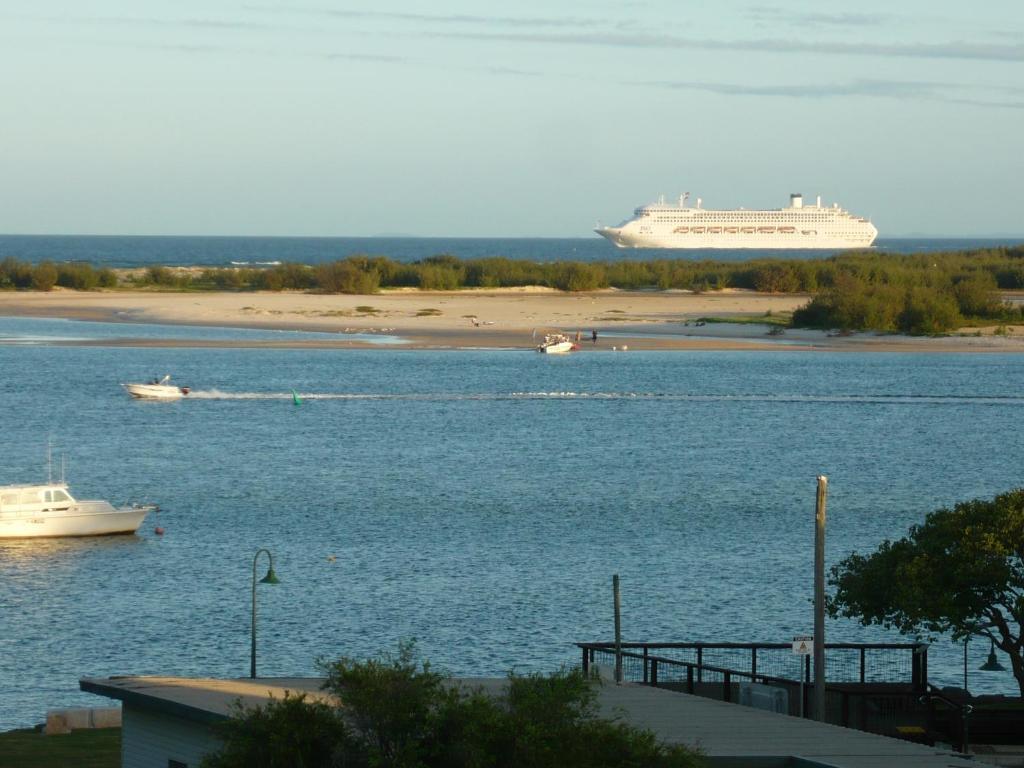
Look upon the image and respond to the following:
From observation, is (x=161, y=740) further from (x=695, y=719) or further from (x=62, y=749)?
(x=62, y=749)

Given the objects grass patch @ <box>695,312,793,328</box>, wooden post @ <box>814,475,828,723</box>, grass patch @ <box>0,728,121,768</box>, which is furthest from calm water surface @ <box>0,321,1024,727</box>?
grass patch @ <box>695,312,793,328</box>

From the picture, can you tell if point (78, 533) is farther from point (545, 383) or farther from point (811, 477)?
point (545, 383)

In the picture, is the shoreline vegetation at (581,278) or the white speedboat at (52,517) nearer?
the white speedboat at (52,517)

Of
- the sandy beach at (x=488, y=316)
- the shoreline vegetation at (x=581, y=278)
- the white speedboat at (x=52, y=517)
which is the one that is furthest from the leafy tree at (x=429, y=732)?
the shoreline vegetation at (x=581, y=278)

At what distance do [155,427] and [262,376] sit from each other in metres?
16.6

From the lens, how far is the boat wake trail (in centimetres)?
6844

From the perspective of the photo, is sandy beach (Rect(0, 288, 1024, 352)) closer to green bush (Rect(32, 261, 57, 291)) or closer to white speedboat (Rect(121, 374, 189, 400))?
green bush (Rect(32, 261, 57, 291))

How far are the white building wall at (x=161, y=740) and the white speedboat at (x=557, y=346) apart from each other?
70610mm

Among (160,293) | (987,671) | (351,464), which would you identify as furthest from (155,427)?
(160,293)

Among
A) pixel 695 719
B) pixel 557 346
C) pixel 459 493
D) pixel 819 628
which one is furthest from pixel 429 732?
pixel 557 346

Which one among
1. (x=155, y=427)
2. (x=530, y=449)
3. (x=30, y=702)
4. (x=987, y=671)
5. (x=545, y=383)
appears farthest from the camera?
(x=545, y=383)

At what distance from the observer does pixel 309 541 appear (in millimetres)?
37906

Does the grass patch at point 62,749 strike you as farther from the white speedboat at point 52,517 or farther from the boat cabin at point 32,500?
the boat cabin at point 32,500

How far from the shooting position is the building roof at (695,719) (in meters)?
14.1
